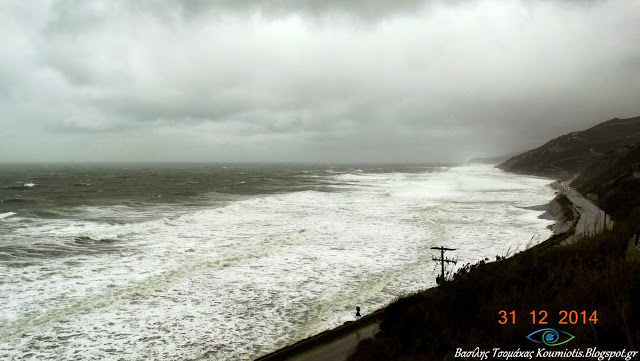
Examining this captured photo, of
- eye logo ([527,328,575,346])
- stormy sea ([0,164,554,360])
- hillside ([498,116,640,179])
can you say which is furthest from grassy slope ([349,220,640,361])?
hillside ([498,116,640,179])

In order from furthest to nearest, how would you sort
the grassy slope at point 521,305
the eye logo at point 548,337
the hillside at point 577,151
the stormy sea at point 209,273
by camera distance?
the hillside at point 577,151, the stormy sea at point 209,273, the eye logo at point 548,337, the grassy slope at point 521,305

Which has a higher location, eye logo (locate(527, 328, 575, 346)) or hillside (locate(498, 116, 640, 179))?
hillside (locate(498, 116, 640, 179))

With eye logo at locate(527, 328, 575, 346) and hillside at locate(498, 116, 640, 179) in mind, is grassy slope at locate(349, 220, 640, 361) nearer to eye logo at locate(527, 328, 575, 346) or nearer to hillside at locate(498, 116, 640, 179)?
eye logo at locate(527, 328, 575, 346)

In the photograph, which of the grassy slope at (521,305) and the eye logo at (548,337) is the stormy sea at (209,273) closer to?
the grassy slope at (521,305)

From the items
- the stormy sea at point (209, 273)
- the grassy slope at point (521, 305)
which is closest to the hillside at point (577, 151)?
the stormy sea at point (209, 273)

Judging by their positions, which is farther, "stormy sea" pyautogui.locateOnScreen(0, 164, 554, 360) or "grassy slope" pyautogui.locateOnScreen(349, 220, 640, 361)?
"stormy sea" pyautogui.locateOnScreen(0, 164, 554, 360)

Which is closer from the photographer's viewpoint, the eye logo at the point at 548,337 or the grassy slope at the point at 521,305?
the grassy slope at the point at 521,305
